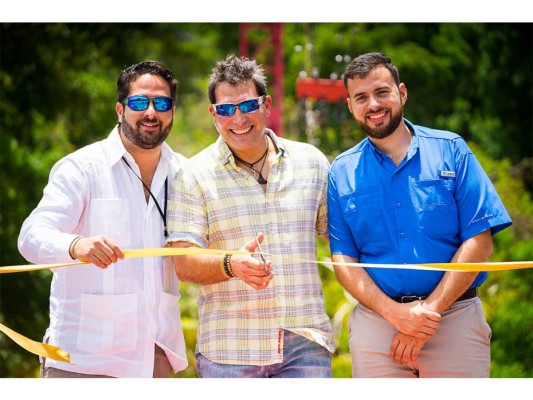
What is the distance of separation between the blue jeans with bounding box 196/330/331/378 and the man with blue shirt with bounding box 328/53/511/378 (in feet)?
0.77

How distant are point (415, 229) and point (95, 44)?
45.5 feet

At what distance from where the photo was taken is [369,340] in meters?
4.59

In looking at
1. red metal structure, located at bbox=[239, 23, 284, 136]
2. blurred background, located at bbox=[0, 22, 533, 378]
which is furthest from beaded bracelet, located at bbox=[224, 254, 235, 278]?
red metal structure, located at bbox=[239, 23, 284, 136]

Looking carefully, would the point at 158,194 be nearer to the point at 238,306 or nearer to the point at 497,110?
the point at 238,306

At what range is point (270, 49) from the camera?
25047 millimetres

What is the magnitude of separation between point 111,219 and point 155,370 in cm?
84

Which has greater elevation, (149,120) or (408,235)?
(149,120)

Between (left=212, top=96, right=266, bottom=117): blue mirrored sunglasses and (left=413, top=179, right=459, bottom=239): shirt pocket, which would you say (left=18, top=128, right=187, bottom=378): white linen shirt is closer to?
(left=212, top=96, right=266, bottom=117): blue mirrored sunglasses

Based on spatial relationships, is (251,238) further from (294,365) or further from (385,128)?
(385,128)

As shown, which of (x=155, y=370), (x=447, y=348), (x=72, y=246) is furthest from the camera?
(x=155, y=370)

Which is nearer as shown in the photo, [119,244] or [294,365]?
[294,365]

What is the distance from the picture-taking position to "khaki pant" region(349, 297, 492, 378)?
4496 mm

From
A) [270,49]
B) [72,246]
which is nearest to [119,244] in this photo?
[72,246]

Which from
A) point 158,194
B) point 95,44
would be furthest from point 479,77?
point 158,194
